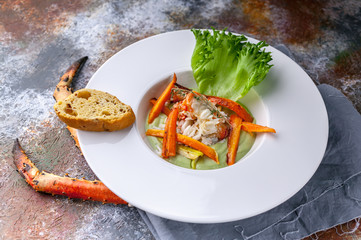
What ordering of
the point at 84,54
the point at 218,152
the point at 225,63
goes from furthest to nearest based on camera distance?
the point at 84,54 < the point at 225,63 < the point at 218,152

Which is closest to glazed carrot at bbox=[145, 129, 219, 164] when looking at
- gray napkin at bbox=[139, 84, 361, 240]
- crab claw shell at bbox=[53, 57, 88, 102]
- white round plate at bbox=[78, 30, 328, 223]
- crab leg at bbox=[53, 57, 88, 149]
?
white round plate at bbox=[78, 30, 328, 223]

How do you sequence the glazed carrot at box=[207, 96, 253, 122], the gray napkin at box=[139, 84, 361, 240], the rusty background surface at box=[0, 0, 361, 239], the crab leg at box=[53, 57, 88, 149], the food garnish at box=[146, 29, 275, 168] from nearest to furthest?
the gray napkin at box=[139, 84, 361, 240], the rusty background surface at box=[0, 0, 361, 239], the food garnish at box=[146, 29, 275, 168], the glazed carrot at box=[207, 96, 253, 122], the crab leg at box=[53, 57, 88, 149]

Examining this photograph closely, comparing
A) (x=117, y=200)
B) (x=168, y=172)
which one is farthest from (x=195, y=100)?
(x=117, y=200)

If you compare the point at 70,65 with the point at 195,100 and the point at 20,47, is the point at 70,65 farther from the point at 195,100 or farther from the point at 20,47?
the point at 195,100

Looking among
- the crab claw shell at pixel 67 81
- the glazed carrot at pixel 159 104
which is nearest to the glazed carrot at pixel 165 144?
the glazed carrot at pixel 159 104

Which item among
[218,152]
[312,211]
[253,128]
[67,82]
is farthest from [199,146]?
[67,82]

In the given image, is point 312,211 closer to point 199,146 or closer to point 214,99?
point 199,146

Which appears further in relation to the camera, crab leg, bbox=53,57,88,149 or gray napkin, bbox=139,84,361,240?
crab leg, bbox=53,57,88,149

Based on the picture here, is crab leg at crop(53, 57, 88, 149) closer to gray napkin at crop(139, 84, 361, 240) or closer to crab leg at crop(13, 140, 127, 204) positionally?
crab leg at crop(13, 140, 127, 204)
